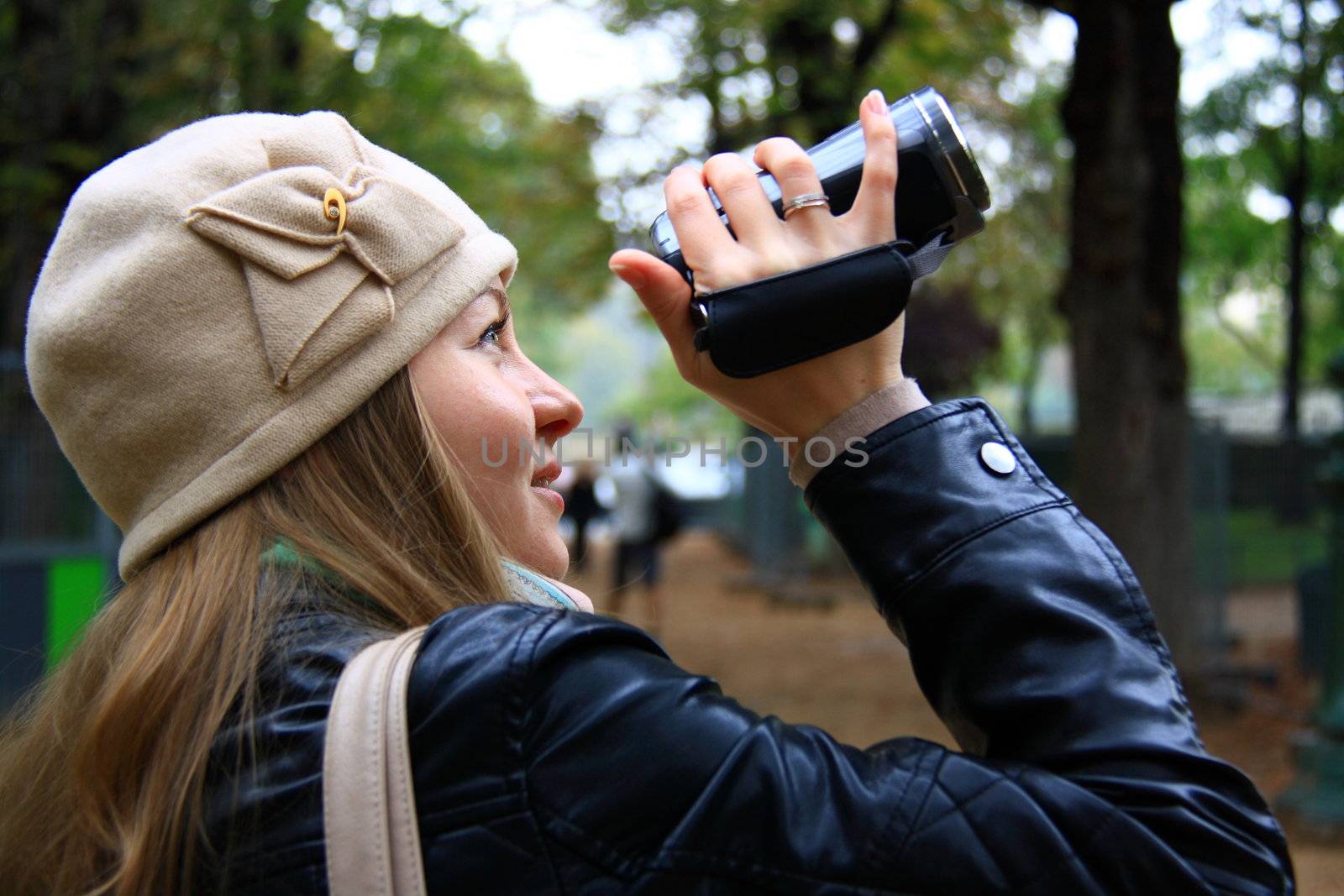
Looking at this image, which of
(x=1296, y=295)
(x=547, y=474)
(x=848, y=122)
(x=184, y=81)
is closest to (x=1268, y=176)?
(x=1296, y=295)

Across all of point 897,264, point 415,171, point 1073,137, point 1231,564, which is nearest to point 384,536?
point 415,171

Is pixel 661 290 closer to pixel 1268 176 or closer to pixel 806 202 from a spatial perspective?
pixel 806 202

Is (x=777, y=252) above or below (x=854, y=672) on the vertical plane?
above

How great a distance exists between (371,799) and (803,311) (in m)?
0.57

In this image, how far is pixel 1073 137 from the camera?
6.81 metres

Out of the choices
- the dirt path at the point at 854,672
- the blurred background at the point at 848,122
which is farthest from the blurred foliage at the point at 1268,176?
the dirt path at the point at 854,672

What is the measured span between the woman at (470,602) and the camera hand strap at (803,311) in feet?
0.10

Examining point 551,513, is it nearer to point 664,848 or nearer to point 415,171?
point 415,171

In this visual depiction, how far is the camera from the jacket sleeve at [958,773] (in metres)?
0.95

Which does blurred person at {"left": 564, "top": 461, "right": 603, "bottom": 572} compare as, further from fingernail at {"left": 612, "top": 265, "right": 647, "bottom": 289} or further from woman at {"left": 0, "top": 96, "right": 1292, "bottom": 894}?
fingernail at {"left": 612, "top": 265, "right": 647, "bottom": 289}

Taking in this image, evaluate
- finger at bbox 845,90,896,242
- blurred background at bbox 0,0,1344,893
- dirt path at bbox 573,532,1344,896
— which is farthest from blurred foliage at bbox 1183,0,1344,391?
finger at bbox 845,90,896,242

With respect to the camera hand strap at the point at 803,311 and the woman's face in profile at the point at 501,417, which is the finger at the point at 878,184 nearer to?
the camera hand strap at the point at 803,311

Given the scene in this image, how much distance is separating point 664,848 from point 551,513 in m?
0.59

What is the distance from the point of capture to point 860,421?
3.87ft
